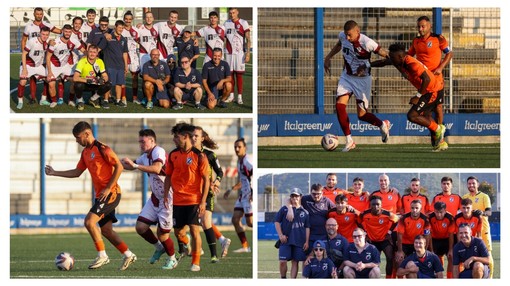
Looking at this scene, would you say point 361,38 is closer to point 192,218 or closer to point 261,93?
point 192,218

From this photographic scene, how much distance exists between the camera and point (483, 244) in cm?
1280

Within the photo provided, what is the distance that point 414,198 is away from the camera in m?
13.5

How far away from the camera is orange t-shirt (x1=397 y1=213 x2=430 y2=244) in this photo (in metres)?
13.1

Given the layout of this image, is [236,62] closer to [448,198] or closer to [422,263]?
[448,198]

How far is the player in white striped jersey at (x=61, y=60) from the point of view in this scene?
15.9 m

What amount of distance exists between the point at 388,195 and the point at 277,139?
4942 mm

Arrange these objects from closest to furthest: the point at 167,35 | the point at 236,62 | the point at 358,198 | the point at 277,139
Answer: the point at 358,198 → the point at 167,35 → the point at 236,62 → the point at 277,139

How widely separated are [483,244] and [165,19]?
6.82 metres

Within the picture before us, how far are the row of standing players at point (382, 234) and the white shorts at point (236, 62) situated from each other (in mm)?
3967

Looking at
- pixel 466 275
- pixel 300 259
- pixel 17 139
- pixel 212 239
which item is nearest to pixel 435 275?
pixel 466 275

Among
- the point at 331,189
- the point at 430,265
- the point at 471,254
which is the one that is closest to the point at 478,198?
the point at 471,254

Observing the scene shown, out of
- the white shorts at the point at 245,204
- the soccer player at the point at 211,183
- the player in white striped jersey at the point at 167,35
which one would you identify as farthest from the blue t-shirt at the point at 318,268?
the player in white striped jersey at the point at 167,35

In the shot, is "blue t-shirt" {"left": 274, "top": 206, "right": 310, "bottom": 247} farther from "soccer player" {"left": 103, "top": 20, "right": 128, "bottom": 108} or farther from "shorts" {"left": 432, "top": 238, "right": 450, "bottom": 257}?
"soccer player" {"left": 103, "top": 20, "right": 128, "bottom": 108}

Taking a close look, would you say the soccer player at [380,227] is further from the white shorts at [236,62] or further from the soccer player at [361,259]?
the white shorts at [236,62]
